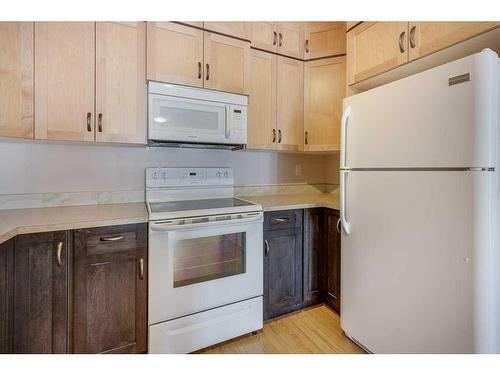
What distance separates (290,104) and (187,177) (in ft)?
3.66

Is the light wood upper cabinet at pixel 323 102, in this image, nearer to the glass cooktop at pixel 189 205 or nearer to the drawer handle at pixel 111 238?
the glass cooktop at pixel 189 205

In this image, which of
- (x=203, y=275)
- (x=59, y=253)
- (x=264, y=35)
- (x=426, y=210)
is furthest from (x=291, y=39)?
(x=59, y=253)

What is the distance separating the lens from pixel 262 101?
7.04ft

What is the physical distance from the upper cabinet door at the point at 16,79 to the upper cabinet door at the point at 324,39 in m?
2.00

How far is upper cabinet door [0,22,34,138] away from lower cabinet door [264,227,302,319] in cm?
165

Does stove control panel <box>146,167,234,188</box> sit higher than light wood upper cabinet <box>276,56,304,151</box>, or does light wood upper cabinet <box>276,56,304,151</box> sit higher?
light wood upper cabinet <box>276,56,304,151</box>

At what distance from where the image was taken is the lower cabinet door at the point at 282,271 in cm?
192

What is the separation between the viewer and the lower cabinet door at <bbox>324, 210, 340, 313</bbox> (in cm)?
198

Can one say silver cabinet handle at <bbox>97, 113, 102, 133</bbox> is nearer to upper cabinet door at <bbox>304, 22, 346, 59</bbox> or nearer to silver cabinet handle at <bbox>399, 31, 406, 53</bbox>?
upper cabinet door at <bbox>304, 22, 346, 59</bbox>

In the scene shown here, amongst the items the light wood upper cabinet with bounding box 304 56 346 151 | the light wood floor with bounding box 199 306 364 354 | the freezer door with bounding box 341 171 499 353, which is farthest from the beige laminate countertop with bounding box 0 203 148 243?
the light wood upper cabinet with bounding box 304 56 346 151

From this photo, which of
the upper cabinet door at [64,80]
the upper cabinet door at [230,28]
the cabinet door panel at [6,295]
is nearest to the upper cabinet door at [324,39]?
the upper cabinet door at [230,28]

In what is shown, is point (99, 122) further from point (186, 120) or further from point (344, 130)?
point (344, 130)

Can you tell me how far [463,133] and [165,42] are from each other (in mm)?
1786

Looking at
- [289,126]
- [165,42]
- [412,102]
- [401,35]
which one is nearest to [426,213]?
[412,102]
